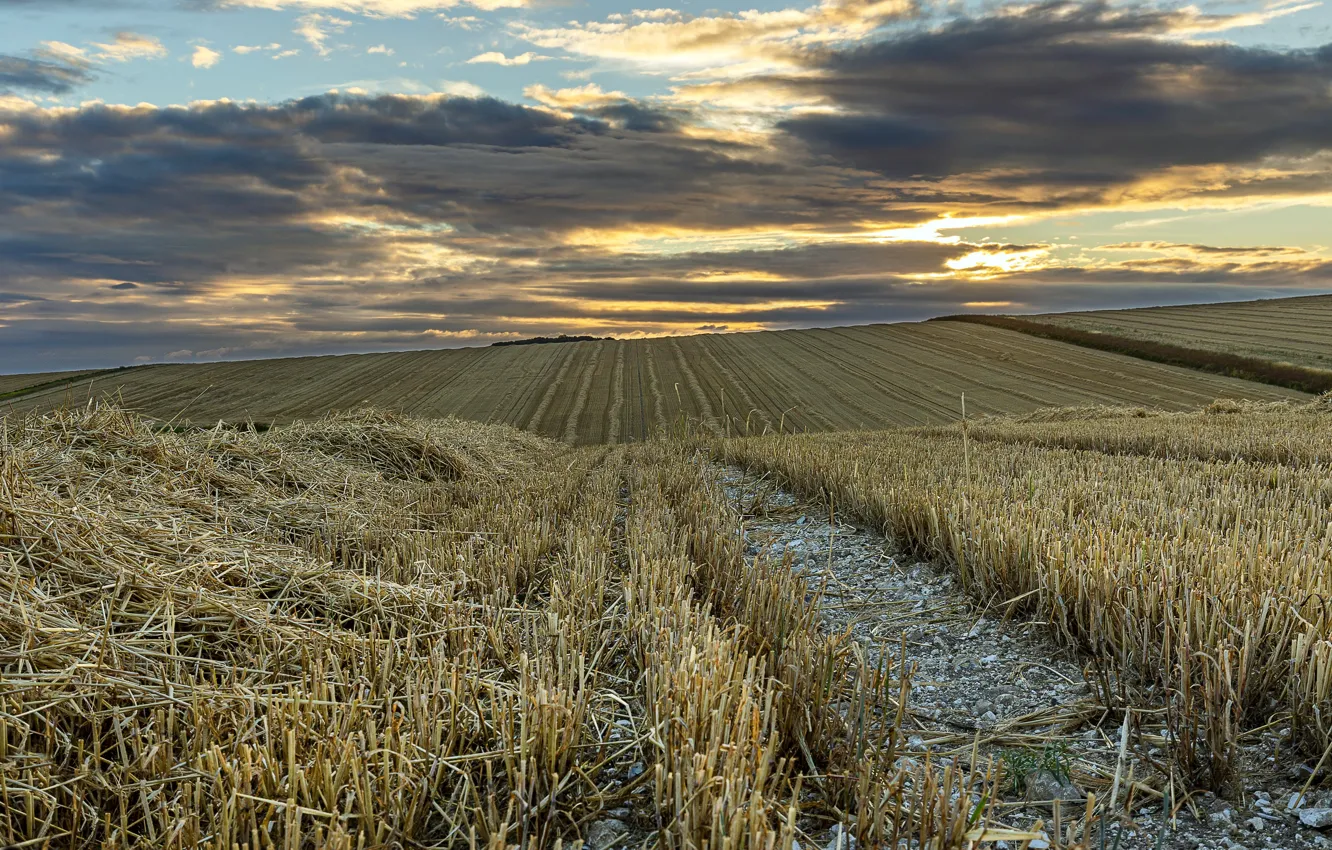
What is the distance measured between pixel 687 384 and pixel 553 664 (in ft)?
132

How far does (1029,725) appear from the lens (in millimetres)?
3570

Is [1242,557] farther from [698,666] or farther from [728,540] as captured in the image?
[698,666]

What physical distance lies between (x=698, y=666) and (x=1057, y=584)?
8.21 ft

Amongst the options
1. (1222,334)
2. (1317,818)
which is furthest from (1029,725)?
(1222,334)

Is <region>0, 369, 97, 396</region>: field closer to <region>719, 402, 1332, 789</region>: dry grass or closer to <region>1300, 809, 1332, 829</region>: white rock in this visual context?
<region>719, 402, 1332, 789</region>: dry grass

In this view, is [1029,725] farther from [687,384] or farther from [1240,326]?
[1240,326]

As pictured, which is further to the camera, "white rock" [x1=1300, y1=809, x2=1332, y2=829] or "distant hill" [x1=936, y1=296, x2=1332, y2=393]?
"distant hill" [x1=936, y1=296, x2=1332, y2=393]

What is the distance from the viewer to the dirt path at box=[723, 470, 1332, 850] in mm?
2762

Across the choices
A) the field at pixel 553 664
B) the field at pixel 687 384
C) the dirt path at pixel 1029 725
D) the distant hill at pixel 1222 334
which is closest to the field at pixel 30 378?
the field at pixel 687 384

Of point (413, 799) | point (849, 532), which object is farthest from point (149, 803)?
point (849, 532)

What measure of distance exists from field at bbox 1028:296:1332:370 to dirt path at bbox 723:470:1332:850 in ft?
136

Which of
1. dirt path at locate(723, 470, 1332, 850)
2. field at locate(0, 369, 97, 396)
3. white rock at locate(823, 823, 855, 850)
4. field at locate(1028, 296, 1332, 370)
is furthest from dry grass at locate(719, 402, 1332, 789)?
field at locate(0, 369, 97, 396)

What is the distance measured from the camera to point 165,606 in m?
3.93

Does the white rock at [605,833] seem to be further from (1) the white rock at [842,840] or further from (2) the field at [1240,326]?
(2) the field at [1240,326]
